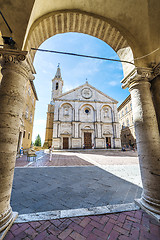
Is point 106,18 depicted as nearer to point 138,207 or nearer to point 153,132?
point 153,132

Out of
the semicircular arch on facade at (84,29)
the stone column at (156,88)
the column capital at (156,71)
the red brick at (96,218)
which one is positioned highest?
the semicircular arch on facade at (84,29)

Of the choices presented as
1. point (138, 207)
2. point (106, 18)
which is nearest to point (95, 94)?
point (106, 18)

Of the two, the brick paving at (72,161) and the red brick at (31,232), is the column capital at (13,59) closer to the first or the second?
the red brick at (31,232)

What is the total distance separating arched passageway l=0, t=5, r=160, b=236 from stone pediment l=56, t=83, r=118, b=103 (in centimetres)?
2101

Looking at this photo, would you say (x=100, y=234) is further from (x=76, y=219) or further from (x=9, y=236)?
(x=9, y=236)

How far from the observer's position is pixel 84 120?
2312 cm

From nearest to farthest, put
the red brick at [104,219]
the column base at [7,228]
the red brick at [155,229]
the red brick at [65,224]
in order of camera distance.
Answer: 1. the column base at [7,228]
2. the red brick at [155,229]
3. the red brick at [65,224]
4. the red brick at [104,219]

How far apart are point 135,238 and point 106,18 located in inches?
198

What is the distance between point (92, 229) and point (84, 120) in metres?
21.5

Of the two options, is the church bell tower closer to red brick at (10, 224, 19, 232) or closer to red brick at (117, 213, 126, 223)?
red brick at (10, 224, 19, 232)

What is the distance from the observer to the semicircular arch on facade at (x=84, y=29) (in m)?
2.87

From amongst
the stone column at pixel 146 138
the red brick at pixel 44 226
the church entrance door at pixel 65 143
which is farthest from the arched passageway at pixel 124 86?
the church entrance door at pixel 65 143

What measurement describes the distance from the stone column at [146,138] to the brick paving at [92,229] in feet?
1.16

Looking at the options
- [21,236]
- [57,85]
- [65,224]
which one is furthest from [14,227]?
[57,85]
